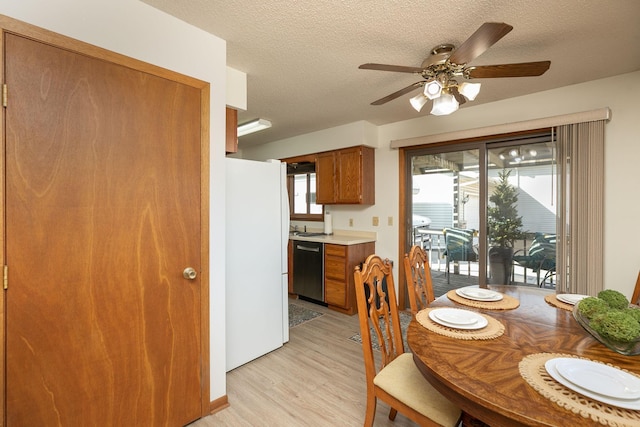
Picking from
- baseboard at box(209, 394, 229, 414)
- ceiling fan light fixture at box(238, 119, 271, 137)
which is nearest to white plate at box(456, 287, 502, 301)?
baseboard at box(209, 394, 229, 414)

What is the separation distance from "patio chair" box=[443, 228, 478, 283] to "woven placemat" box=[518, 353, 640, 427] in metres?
2.47

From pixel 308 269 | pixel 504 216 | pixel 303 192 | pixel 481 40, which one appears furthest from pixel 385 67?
pixel 303 192

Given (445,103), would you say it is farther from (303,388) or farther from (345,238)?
(345,238)

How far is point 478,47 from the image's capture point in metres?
1.43

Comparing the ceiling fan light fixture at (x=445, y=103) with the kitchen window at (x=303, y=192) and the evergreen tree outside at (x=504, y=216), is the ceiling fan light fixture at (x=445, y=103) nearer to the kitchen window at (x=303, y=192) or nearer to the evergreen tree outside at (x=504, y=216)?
the evergreen tree outside at (x=504, y=216)

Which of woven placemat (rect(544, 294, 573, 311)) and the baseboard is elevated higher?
woven placemat (rect(544, 294, 573, 311))

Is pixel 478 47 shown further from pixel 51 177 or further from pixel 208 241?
pixel 51 177

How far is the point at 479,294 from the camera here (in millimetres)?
1842

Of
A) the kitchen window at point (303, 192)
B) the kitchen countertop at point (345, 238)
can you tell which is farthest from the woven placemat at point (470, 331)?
the kitchen window at point (303, 192)

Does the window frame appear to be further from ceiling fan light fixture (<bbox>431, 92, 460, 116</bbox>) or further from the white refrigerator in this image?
ceiling fan light fixture (<bbox>431, 92, 460, 116</bbox>)

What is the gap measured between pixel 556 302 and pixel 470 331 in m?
0.79

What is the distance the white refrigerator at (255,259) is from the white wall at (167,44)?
45cm

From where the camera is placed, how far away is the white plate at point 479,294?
1.77 meters

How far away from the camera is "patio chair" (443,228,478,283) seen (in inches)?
133
